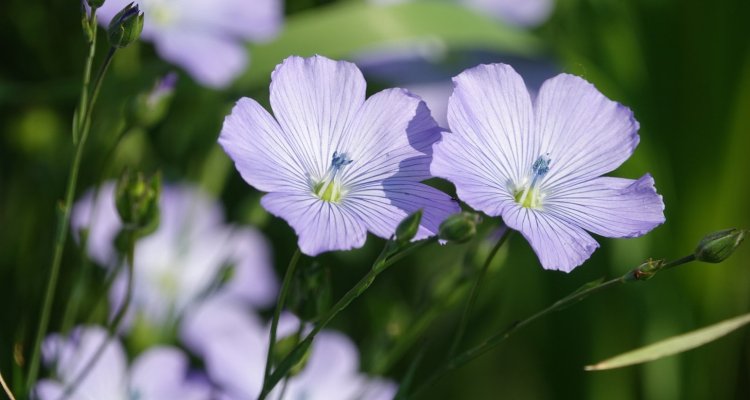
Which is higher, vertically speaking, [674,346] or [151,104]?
[151,104]

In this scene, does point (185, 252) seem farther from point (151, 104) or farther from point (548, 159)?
point (548, 159)

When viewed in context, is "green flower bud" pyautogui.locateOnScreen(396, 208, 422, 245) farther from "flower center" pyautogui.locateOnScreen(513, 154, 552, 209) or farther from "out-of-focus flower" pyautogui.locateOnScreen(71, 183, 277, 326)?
"out-of-focus flower" pyautogui.locateOnScreen(71, 183, 277, 326)

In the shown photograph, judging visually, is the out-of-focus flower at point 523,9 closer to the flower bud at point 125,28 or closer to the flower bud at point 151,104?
the flower bud at point 151,104

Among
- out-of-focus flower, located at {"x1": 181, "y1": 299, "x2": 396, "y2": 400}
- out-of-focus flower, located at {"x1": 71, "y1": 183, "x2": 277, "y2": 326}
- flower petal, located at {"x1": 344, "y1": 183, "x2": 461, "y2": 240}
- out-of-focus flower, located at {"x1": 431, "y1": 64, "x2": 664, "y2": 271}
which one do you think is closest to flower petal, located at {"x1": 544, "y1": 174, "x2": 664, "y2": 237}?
out-of-focus flower, located at {"x1": 431, "y1": 64, "x2": 664, "y2": 271}

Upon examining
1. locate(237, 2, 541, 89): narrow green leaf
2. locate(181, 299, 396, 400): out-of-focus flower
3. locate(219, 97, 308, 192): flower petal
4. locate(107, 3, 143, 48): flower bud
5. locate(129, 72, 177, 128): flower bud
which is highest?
locate(237, 2, 541, 89): narrow green leaf

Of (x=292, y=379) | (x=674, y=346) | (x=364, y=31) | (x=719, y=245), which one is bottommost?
(x=292, y=379)

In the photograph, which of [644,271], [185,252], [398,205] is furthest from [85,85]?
[185,252]
